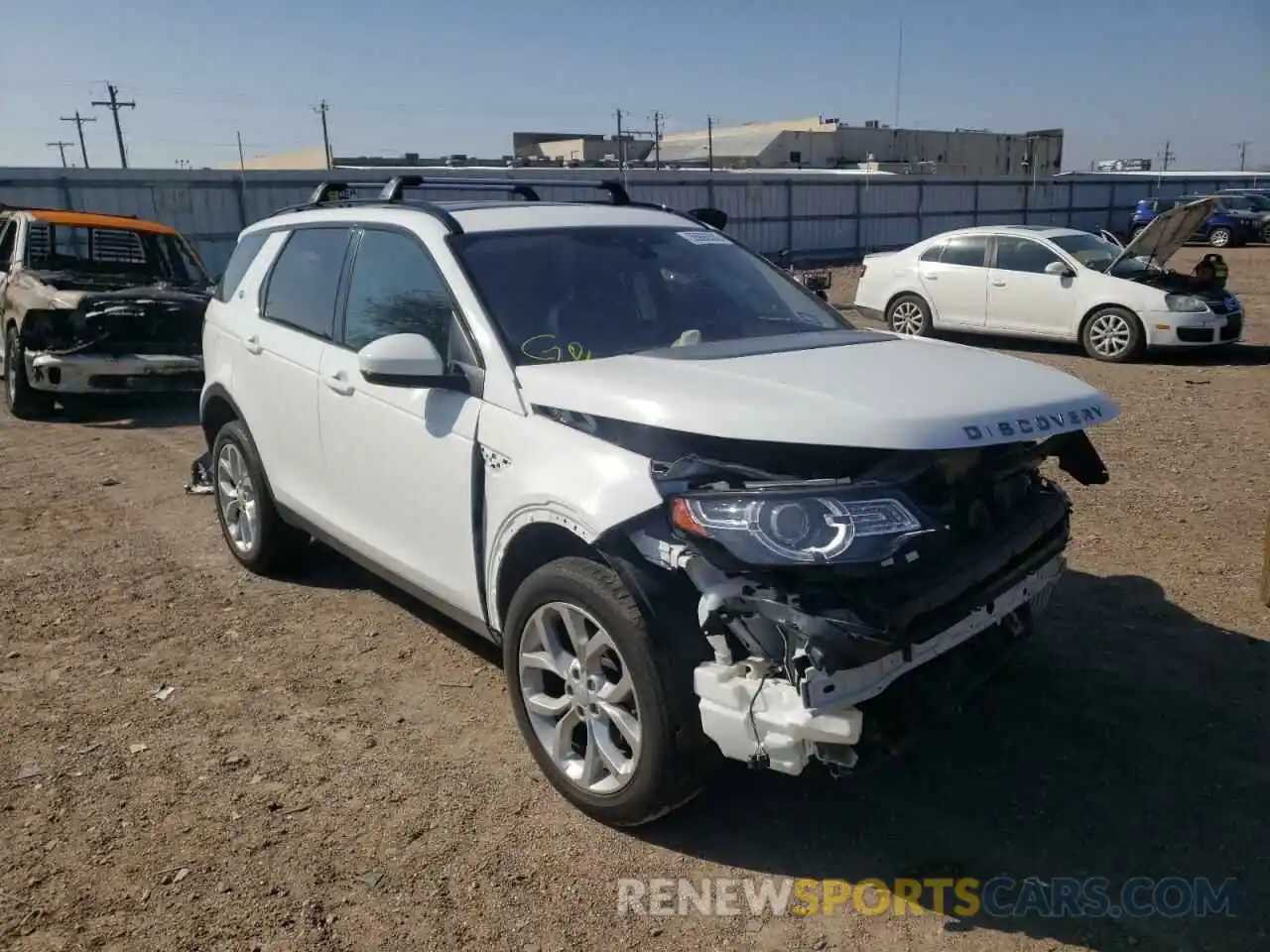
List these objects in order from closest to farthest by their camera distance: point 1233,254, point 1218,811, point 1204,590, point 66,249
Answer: point 1218,811 < point 1204,590 < point 66,249 < point 1233,254

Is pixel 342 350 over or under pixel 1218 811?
over

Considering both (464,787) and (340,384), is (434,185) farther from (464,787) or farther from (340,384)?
(464,787)

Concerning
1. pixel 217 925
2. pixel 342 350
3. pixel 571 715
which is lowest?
pixel 217 925

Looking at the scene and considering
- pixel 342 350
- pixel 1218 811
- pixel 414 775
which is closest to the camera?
pixel 1218 811

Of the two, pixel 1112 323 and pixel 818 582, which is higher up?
pixel 818 582

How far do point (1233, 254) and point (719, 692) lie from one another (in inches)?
1253

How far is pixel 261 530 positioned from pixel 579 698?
2.70 metres

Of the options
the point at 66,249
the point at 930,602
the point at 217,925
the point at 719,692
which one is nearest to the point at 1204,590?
the point at 930,602

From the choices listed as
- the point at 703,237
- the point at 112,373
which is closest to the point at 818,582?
the point at 703,237

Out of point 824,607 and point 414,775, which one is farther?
point 414,775

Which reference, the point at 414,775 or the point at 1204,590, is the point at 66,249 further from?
the point at 1204,590

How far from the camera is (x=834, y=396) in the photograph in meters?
3.05

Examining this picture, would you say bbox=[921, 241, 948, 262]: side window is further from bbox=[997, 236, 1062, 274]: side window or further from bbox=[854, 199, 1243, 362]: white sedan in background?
bbox=[997, 236, 1062, 274]: side window

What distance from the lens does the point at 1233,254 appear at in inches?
1153
